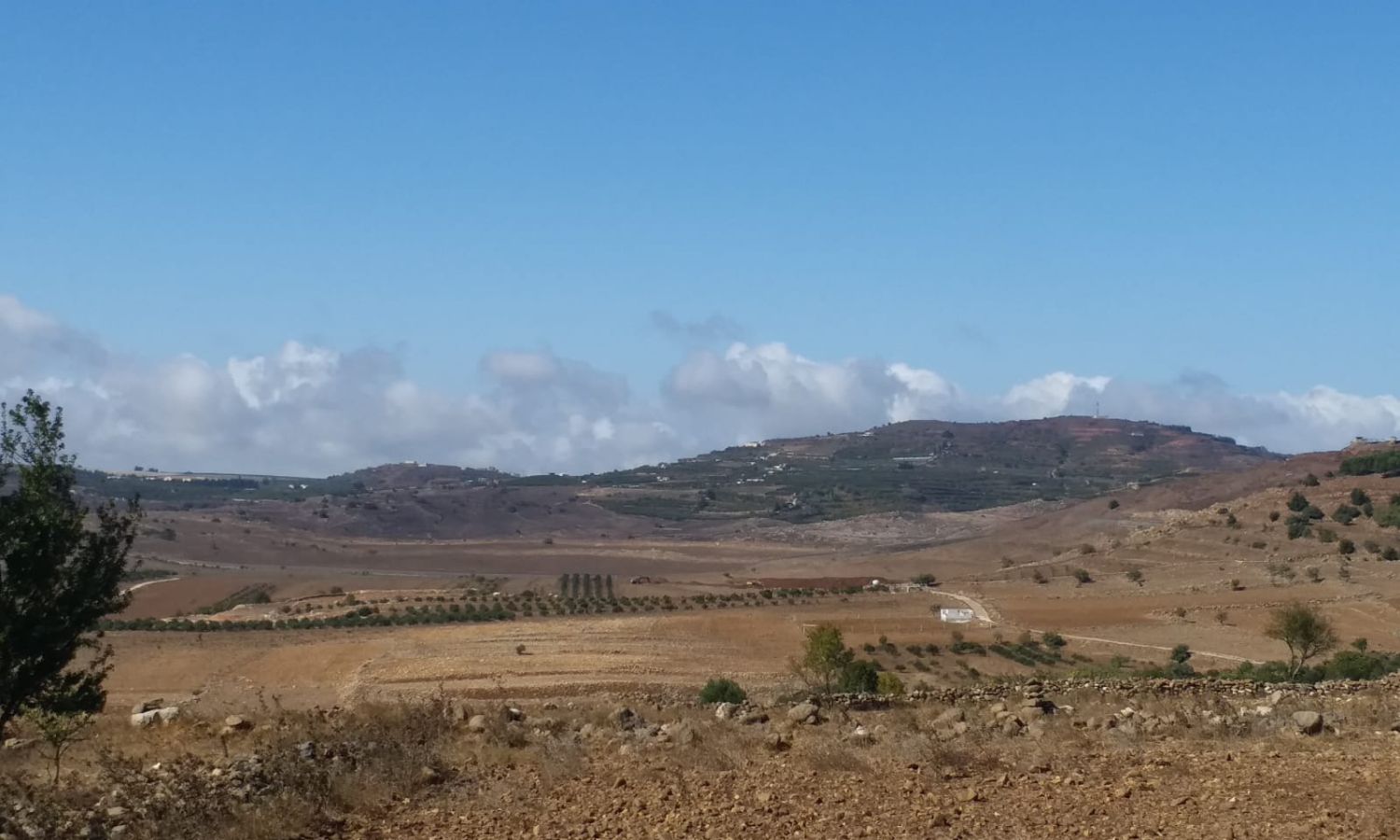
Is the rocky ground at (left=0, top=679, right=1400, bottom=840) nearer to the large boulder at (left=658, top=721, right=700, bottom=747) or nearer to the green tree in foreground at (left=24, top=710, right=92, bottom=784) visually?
the large boulder at (left=658, top=721, right=700, bottom=747)

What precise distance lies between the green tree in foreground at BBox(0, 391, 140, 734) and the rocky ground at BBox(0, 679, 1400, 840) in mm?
1030

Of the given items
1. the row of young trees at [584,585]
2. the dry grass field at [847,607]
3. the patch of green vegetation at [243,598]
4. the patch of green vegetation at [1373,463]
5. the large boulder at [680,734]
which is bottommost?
the patch of green vegetation at [243,598]

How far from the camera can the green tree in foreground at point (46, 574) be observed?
47.1 ft

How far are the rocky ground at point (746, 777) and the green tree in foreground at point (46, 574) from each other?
103cm

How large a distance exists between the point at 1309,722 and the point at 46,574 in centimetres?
1523

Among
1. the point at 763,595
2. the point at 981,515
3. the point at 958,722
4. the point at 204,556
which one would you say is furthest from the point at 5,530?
the point at 981,515

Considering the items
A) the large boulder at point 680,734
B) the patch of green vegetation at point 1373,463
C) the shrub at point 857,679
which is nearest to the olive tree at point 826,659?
the shrub at point 857,679

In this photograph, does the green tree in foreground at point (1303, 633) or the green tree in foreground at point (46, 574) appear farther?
the green tree in foreground at point (1303, 633)

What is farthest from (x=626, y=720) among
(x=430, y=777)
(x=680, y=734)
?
(x=430, y=777)

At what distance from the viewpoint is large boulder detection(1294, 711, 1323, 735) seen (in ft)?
49.4

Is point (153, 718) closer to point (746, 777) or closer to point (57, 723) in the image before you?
point (57, 723)

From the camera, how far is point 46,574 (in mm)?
14586

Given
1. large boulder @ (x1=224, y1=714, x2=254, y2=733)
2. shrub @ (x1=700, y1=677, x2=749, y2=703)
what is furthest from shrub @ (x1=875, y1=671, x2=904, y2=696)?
large boulder @ (x1=224, y1=714, x2=254, y2=733)

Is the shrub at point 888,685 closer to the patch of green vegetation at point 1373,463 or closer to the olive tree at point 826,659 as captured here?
the olive tree at point 826,659
